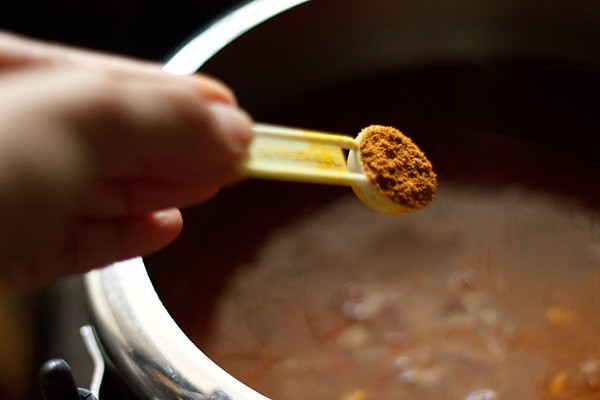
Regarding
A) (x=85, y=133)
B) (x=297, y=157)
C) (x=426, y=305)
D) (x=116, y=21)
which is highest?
(x=116, y=21)

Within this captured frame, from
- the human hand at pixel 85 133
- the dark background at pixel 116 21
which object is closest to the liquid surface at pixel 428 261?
the dark background at pixel 116 21

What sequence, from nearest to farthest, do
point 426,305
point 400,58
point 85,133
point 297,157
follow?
point 85,133, point 297,157, point 426,305, point 400,58

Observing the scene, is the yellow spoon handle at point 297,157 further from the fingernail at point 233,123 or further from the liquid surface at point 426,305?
the liquid surface at point 426,305

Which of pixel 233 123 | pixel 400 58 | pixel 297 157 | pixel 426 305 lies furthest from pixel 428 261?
pixel 233 123

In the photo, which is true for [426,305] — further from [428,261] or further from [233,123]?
[233,123]

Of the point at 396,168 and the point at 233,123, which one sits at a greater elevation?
the point at 396,168

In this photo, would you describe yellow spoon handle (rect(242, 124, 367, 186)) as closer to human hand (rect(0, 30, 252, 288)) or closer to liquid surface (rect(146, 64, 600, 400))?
human hand (rect(0, 30, 252, 288))

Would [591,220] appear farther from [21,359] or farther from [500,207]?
[21,359]
